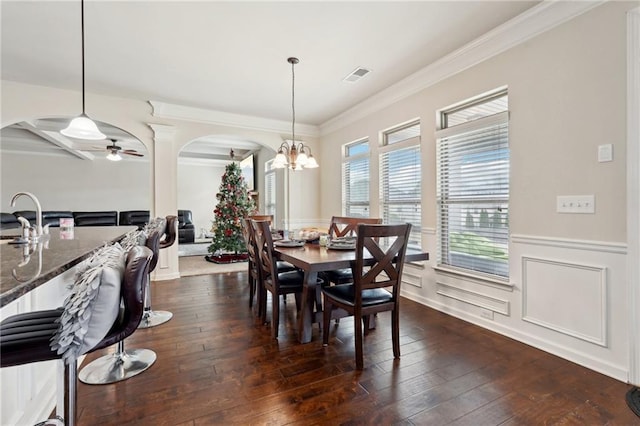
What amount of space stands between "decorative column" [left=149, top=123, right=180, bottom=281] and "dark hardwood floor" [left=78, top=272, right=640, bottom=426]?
6.88 ft

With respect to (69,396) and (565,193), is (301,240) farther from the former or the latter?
(565,193)

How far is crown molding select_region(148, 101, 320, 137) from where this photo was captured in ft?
15.1

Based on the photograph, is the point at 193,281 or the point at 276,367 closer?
the point at 276,367

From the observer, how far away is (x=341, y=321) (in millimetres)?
2994

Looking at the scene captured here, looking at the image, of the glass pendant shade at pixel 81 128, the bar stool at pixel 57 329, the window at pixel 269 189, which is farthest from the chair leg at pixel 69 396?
the window at pixel 269 189

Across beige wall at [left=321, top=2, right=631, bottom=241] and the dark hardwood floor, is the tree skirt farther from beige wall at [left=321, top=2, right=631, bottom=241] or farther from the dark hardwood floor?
beige wall at [left=321, top=2, right=631, bottom=241]

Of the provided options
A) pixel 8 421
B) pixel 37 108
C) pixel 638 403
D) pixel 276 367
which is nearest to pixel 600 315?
pixel 638 403

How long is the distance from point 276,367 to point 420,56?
10.9ft

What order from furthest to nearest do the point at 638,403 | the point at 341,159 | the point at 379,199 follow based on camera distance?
the point at 341,159 → the point at 379,199 → the point at 638,403

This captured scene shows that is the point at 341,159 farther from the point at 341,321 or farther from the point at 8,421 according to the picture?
the point at 8,421

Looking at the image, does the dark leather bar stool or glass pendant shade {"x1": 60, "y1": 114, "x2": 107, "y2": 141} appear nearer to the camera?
the dark leather bar stool

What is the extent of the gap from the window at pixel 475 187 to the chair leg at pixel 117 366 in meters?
3.00

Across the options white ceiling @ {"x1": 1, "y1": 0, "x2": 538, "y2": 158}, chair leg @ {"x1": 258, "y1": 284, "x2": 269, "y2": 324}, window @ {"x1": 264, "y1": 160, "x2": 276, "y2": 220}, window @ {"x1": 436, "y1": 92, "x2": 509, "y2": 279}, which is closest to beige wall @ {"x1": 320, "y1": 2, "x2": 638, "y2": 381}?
window @ {"x1": 436, "y1": 92, "x2": 509, "y2": 279}

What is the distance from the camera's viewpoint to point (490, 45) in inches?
109
